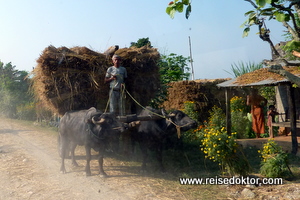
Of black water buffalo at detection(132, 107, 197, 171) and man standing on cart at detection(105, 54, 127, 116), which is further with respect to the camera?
man standing on cart at detection(105, 54, 127, 116)

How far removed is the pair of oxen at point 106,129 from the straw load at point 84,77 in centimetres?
55

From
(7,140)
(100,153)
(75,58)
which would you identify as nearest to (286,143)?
(100,153)

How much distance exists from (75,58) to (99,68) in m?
0.65

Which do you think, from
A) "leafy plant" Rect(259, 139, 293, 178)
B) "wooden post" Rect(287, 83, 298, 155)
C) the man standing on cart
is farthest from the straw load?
"wooden post" Rect(287, 83, 298, 155)

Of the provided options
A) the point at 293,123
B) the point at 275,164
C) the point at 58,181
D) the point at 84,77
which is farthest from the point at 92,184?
the point at 293,123

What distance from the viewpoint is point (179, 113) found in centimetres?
708

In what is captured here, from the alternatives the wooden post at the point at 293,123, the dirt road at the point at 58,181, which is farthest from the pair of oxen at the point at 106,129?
the wooden post at the point at 293,123

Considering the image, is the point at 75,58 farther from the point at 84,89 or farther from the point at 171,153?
the point at 171,153

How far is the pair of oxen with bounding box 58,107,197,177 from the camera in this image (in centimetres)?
642

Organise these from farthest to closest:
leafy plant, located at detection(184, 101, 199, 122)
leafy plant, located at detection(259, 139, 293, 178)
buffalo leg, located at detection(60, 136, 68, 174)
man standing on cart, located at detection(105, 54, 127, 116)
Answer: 1. leafy plant, located at detection(184, 101, 199, 122)
2. man standing on cart, located at detection(105, 54, 127, 116)
3. buffalo leg, located at detection(60, 136, 68, 174)
4. leafy plant, located at detection(259, 139, 293, 178)

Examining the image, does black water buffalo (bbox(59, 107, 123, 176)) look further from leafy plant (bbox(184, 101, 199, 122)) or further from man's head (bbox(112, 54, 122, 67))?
leafy plant (bbox(184, 101, 199, 122))

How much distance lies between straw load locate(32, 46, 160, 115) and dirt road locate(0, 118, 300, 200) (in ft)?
5.16

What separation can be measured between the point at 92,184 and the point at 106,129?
1151 millimetres

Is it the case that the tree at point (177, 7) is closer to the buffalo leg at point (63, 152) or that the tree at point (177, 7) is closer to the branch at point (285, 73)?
the branch at point (285, 73)
